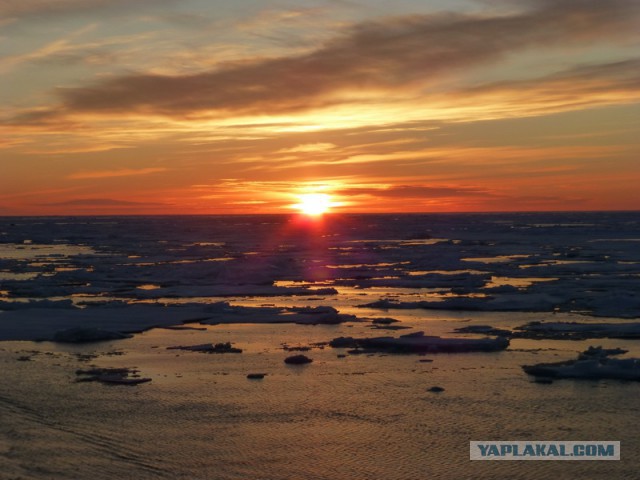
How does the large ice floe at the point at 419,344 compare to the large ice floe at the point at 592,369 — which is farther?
the large ice floe at the point at 419,344

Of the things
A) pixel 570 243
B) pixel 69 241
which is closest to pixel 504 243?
pixel 570 243

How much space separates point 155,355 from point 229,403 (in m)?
3.32

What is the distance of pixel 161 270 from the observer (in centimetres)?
2753

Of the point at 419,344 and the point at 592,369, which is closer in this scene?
the point at 592,369

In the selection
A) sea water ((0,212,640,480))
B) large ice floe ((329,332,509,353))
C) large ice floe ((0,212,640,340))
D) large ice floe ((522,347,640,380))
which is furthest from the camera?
large ice floe ((0,212,640,340))
